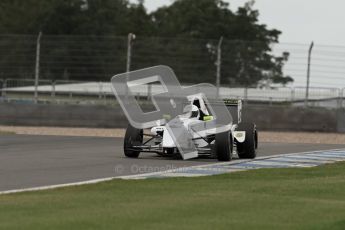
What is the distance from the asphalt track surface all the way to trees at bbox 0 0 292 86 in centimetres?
773

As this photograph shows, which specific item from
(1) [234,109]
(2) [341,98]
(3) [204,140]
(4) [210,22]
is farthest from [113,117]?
(4) [210,22]

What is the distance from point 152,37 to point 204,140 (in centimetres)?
2196

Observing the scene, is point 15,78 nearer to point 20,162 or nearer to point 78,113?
point 78,113

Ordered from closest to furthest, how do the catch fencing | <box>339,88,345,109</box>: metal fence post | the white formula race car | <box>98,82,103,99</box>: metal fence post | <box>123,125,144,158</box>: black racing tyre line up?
A: the white formula race car, <box>123,125,144,158</box>: black racing tyre, <box>339,88,345,109</box>: metal fence post, the catch fencing, <box>98,82,103,99</box>: metal fence post

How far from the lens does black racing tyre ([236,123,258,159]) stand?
17828mm

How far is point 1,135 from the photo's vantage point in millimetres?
25062

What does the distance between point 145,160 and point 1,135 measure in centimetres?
904

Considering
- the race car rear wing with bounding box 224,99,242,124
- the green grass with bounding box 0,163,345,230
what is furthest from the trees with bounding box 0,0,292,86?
the green grass with bounding box 0,163,345,230

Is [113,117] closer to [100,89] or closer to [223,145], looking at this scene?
[100,89]

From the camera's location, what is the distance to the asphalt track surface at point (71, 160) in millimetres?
13375

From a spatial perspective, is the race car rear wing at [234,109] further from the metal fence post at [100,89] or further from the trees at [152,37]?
the metal fence post at [100,89]

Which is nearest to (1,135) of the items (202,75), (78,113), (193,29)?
(78,113)

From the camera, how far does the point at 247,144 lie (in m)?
17.8

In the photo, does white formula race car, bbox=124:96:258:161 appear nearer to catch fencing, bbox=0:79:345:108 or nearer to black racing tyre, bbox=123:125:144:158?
black racing tyre, bbox=123:125:144:158
